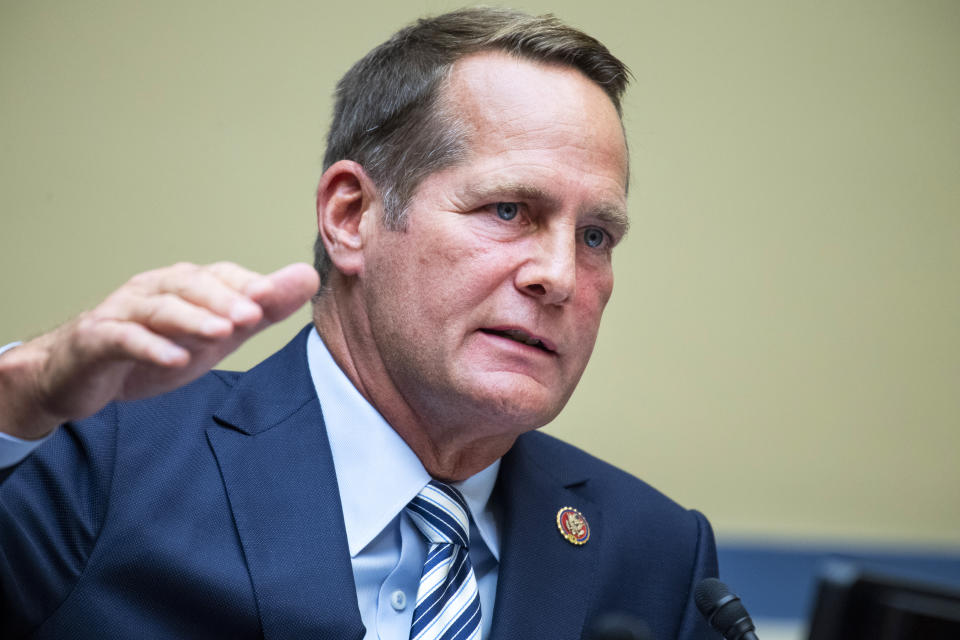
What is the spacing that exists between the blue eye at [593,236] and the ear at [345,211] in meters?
0.42

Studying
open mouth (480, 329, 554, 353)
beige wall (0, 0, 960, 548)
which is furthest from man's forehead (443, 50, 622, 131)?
beige wall (0, 0, 960, 548)

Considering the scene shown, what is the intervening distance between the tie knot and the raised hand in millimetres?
669

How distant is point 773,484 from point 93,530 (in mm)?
2520

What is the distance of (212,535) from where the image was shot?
1.53m

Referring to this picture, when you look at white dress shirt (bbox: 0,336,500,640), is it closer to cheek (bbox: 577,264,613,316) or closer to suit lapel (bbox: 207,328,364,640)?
suit lapel (bbox: 207,328,364,640)

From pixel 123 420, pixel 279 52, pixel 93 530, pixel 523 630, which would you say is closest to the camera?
pixel 93 530

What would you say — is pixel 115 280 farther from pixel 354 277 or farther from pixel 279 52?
pixel 354 277

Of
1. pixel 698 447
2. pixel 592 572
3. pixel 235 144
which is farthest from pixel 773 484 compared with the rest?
pixel 235 144

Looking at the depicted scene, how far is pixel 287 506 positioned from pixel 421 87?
2.78 feet

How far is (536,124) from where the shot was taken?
1.78 m

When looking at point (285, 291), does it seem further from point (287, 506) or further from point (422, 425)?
point (422, 425)

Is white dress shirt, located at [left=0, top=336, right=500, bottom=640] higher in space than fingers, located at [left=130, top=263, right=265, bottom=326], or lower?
lower

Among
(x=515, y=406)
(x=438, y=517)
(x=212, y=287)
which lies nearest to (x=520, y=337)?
(x=515, y=406)

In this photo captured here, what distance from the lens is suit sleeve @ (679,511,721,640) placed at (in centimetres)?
200
